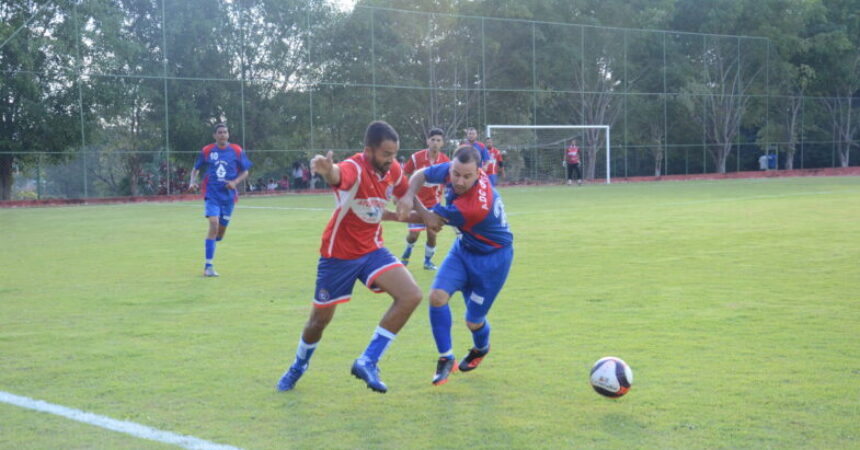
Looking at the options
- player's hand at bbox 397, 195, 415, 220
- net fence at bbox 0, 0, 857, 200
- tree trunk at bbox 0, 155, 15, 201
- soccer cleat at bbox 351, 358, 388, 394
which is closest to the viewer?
soccer cleat at bbox 351, 358, 388, 394

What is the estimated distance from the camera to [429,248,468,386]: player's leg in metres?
6.07

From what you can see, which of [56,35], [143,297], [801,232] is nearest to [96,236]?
[143,297]

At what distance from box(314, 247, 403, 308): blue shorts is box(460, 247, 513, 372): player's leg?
0.66 m

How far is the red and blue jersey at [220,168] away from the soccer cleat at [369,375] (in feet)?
25.3

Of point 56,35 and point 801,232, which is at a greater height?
point 56,35

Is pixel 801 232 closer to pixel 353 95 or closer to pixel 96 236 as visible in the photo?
pixel 96 236

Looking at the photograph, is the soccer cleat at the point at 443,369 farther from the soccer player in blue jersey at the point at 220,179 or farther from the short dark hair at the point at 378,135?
the soccer player in blue jersey at the point at 220,179

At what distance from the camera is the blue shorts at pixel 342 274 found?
5.90 m

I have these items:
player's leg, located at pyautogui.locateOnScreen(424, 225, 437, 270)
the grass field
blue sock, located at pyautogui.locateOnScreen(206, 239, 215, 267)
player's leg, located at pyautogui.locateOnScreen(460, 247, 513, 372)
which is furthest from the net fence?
player's leg, located at pyautogui.locateOnScreen(460, 247, 513, 372)

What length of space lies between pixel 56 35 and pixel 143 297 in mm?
27017

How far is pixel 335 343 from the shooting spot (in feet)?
24.1

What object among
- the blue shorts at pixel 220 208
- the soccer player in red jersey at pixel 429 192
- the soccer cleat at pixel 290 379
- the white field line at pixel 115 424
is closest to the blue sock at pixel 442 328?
the soccer cleat at pixel 290 379

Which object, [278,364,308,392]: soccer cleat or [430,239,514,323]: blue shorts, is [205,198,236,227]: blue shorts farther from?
[278,364,308,392]: soccer cleat

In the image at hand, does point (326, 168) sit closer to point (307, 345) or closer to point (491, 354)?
point (307, 345)
